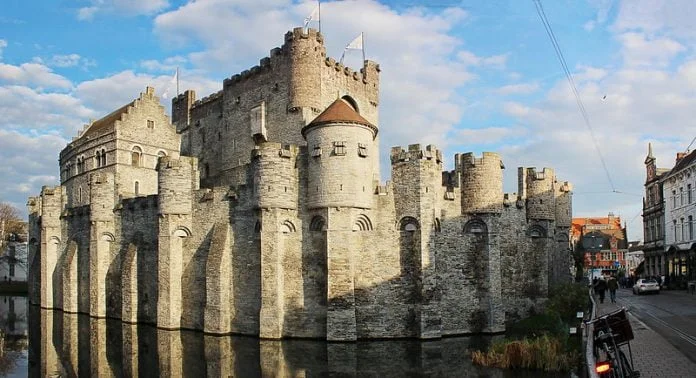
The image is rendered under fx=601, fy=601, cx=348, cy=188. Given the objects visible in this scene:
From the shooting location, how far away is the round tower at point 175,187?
95.1ft

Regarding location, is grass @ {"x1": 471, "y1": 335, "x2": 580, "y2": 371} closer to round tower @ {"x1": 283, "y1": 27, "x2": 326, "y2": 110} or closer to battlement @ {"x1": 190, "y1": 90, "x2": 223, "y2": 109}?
round tower @ {"x1": 283, "y1": 27, "x2": 326, "y2": 110}

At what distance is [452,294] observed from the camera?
2620 centimetres

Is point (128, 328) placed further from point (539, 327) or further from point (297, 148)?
point (539, 327)

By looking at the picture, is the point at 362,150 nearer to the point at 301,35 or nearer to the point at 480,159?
the point at 480,159

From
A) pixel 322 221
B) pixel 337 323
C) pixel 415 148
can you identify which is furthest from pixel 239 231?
pixel 415 148

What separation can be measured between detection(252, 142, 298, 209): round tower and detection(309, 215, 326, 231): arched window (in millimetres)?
1039

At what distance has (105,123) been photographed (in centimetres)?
4769

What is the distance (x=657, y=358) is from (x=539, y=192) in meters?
17.5

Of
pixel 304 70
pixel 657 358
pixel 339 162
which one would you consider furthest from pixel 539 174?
pixel 657 358

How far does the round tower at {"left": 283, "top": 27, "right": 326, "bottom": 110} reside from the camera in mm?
33969

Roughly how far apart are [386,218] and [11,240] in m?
57.6

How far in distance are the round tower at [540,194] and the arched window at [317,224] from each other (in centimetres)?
1221

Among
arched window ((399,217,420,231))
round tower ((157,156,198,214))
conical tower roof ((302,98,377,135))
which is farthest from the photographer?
round tower ((157,156,198,214))

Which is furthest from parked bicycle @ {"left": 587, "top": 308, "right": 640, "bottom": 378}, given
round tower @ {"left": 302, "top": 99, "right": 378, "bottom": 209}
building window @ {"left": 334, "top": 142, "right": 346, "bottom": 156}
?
building window @ {"left": 334, "top": 142, "right": 346, "bottom": 156}
